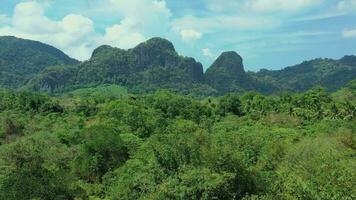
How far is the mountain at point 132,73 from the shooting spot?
577ft

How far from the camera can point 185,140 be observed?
1170 inches

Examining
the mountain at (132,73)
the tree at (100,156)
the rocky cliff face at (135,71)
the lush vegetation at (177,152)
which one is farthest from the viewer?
the rocky cliff face at (135,71)

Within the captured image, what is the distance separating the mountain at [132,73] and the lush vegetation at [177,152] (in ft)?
283

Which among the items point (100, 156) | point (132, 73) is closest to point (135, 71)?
point (132, 73)

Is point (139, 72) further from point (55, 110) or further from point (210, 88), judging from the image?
point (55, 110)

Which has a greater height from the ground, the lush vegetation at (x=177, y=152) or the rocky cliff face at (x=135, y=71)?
Answer: the rocky cliff face at (x=135, y=71)

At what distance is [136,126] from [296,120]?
80.1 feet

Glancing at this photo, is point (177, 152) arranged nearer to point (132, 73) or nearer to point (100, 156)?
point (100, 156)

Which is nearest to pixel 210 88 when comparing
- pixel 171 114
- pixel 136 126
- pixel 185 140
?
pixel 171 114

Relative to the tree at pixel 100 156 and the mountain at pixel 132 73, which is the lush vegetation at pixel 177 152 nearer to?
the tree at pixel 100 156

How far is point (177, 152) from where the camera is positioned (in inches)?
1141

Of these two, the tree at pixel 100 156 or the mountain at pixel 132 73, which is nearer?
the tree at pixel 100 156

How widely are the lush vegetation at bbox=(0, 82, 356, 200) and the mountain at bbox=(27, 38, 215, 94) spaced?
8637 cm

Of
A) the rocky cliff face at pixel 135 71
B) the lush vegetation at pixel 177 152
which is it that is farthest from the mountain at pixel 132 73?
the lush vegetation at pixel 177 152
